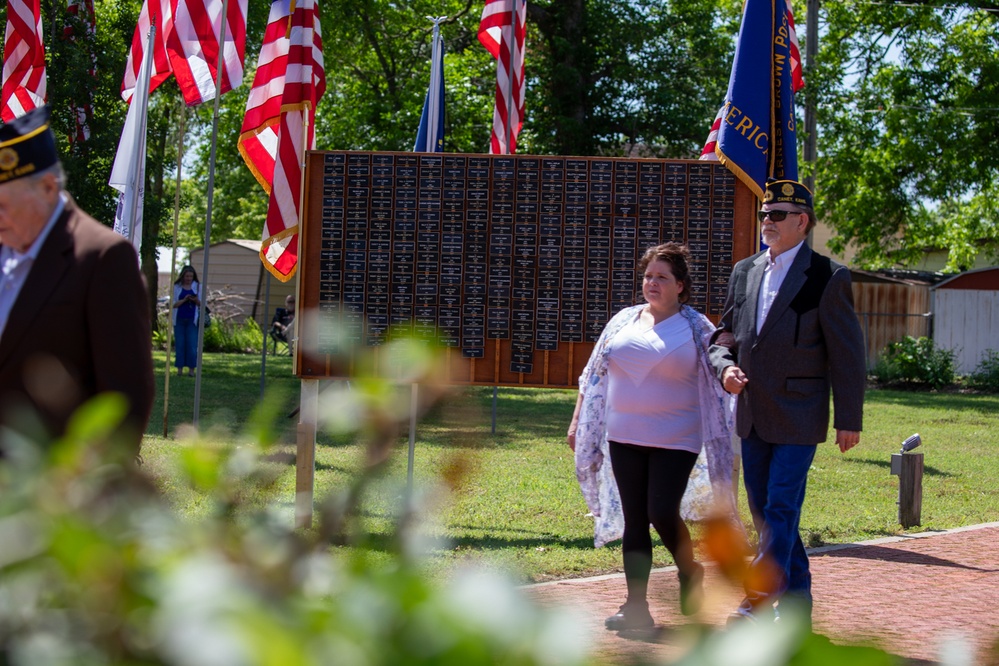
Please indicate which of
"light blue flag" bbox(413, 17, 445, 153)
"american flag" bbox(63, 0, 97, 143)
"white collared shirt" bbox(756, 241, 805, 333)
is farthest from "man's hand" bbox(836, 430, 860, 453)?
"american flag" bbox(63, 0, 97, 143)

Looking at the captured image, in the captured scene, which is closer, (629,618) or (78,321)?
(78,321)

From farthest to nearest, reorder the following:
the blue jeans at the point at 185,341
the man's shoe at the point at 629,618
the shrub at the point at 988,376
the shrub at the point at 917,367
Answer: the shrub at the point at 917,367 → the shrub at the point at 988,376 → the blue jeans at the point at 185,341 → the man's shoe at the point at 629,618

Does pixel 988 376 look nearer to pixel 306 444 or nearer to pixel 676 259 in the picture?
pixel 676 259

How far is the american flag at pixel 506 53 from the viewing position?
43.7ft

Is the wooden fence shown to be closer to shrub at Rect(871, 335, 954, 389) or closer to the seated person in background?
shrub at Rect(871, 335, 954, 389)

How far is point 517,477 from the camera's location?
464 inches

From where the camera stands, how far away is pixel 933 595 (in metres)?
7.17

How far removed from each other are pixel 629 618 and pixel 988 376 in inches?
958

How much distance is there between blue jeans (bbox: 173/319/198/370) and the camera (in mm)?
21250

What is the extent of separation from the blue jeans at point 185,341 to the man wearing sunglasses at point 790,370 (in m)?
16.0

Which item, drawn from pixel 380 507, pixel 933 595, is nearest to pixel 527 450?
pixel 933 595

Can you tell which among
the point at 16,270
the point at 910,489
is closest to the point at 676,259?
the point at 16,270

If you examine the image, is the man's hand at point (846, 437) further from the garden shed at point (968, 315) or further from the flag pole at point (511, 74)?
the garden shed at point (968, 315)

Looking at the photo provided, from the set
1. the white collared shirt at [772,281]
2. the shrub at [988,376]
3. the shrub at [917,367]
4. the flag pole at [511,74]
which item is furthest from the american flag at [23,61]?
the shrub at [988,376]
